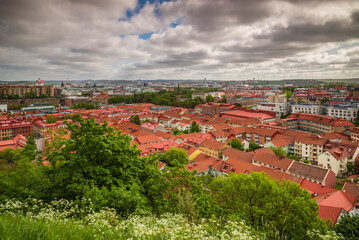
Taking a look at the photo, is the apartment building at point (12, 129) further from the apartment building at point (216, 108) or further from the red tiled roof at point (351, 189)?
the red tiled roof at point (351, 189)

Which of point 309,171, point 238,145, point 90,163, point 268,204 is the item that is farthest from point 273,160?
point 90,163

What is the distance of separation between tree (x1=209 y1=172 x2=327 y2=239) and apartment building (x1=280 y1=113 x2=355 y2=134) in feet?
125

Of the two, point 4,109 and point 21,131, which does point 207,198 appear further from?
point 4,109

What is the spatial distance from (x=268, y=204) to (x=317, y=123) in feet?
144

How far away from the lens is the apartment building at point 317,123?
41928 millimetres

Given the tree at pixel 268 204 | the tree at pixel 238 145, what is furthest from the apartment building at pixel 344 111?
the tree at pixel 268 204

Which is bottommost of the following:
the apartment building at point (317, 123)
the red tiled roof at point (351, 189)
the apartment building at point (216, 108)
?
the red tiled roof at point (351, 189)

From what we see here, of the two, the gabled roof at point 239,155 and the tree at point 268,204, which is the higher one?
the tree at point 268,204

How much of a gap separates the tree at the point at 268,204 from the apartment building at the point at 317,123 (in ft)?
125

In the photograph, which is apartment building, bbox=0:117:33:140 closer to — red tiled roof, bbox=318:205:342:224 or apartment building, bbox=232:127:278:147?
apartment building, bbox=232:127:278:147

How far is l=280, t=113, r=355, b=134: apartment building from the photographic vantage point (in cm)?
4193

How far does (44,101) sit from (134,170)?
98980 millimetres

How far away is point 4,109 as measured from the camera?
7438cm

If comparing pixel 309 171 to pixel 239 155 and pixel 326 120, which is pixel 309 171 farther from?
pixel 326 120
